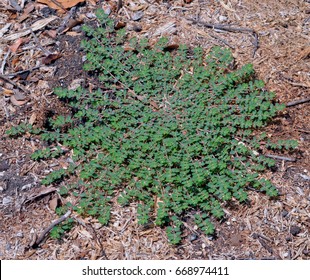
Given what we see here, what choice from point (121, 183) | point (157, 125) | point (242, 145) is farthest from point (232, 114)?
point (121, 183)

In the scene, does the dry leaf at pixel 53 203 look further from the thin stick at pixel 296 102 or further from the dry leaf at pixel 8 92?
the thin stick at pixel 296 102

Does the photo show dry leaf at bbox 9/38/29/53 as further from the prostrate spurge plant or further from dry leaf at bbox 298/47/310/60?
dry leaf at bbox 298/47/310/60

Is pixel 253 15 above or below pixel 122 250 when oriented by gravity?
above

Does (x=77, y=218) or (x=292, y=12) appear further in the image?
(x=292, y=12)

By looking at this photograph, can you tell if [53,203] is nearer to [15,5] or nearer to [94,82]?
[94,82]

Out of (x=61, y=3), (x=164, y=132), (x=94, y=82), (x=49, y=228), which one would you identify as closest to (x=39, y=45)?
(x=61, y=3)

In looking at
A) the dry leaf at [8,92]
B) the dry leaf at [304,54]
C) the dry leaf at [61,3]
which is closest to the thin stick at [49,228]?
the dry leaf at [8,92]

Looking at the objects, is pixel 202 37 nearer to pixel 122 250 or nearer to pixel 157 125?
pixel 157 125
